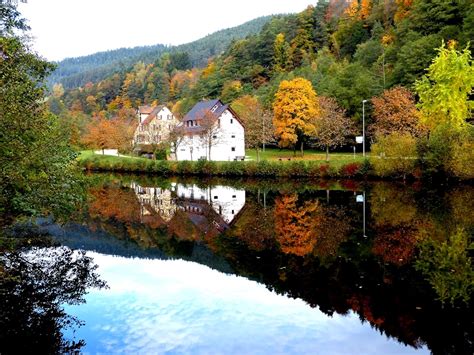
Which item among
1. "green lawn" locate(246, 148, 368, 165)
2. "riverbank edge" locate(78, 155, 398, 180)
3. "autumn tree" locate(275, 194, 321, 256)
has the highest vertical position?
"green lawn" locate(246, 148, 368, 165)

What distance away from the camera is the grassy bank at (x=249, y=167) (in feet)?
163

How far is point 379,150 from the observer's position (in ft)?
152

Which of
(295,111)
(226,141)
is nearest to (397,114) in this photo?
(295,111)

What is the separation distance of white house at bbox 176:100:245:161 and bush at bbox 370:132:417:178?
71.7ft

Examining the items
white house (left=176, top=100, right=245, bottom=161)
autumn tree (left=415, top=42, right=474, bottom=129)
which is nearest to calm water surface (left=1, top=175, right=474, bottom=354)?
autumn tree (left=415, top=42, right=474, bottom=129)

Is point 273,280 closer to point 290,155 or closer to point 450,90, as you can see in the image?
point 450,90

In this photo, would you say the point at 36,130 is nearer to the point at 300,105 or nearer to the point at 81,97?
the point at 300,105

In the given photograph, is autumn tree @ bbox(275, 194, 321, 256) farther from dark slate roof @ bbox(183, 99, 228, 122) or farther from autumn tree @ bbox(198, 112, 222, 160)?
dark slate roof @ bbox(183, 99, 228, 122)

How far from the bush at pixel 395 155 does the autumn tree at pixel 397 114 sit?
3.55 m

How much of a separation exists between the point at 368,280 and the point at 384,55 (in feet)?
213

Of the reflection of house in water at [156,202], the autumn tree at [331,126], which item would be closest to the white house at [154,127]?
the autumn tree at [331,126]

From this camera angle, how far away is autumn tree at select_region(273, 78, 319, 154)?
62.0 m

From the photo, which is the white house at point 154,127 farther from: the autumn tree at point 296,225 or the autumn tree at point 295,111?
the autumn tree at point 296,225

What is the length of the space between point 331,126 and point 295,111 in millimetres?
6958
